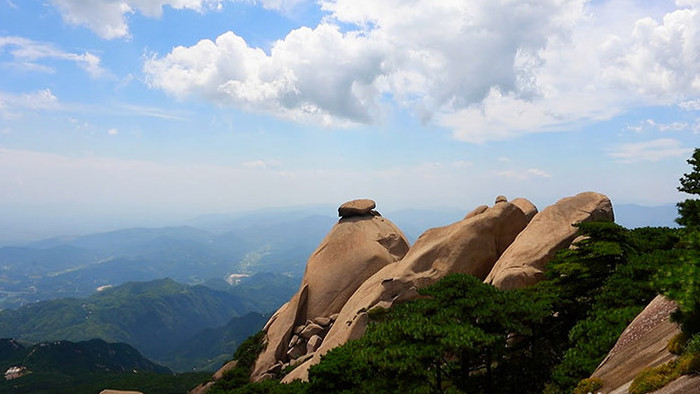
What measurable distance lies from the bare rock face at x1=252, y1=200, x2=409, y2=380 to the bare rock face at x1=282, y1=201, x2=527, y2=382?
295cm

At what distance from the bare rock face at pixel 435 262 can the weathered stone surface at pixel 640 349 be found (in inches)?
790

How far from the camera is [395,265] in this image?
40062 mm

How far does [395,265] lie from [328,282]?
827cm

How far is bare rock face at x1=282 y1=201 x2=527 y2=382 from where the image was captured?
35031mm

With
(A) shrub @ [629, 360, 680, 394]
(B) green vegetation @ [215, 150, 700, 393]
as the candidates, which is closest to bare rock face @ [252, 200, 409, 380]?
(B) green vegetation @ [215, 150, 700, 393]

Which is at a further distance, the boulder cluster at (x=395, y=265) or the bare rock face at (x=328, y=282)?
the bare rock face at (x=328, y=282)

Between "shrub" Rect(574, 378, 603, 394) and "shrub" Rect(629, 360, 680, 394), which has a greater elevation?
"shrub" Rect(629, 360, 680, 394)

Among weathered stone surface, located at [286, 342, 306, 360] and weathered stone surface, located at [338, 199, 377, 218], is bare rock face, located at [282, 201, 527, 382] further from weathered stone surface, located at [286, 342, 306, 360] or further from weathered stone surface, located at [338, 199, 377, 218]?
weathered stone surface, located at [338, 199, 377, 218]

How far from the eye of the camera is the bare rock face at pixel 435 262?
3503cm

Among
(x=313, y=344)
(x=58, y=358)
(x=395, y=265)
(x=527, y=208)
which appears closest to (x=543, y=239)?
(x=527, y=208)

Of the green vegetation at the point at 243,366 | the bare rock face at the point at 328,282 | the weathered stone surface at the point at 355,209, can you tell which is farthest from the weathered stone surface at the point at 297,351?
the weathered stone surface at the point at 355,209

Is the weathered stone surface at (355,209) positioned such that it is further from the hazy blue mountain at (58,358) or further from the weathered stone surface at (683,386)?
the hazy blue mountain at (58,358)

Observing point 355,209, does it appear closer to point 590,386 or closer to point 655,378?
point 590,386

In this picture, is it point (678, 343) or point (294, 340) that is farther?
point (294, 340)
